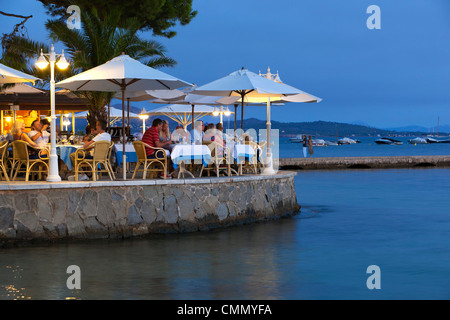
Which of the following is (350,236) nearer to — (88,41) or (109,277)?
(109,277)

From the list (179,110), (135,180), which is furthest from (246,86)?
(179,110)

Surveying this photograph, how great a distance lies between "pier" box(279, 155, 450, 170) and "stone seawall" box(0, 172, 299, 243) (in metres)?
19.9

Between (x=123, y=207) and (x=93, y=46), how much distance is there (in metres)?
12.0

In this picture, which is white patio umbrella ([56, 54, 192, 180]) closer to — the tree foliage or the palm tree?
the palm tree

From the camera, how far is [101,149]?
12.4m

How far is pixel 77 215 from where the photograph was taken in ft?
37.2

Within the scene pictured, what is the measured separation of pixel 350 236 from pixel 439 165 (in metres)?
26.9

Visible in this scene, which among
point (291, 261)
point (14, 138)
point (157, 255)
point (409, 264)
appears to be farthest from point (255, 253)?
point (14, 138)

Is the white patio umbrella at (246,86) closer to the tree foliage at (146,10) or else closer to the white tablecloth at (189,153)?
the white tablecloth at (189,153)

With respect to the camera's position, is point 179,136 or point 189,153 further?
point 179,136

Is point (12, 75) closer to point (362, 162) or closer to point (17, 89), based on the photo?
point (17, 89)

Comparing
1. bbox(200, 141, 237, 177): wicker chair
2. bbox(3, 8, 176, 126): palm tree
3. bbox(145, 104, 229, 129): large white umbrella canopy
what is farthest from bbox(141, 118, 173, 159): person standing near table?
bbox(145, 104, 229, 129): large white umbrella canopy

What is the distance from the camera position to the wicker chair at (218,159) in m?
14.1

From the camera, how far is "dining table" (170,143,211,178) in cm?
1355
